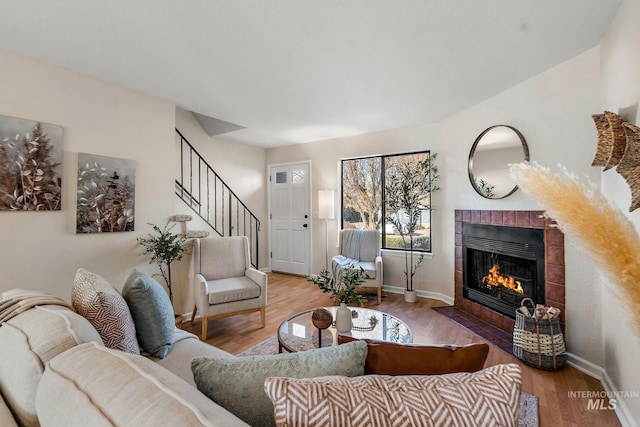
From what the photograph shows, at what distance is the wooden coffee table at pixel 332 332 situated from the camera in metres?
1.81

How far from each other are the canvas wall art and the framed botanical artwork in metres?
0.16

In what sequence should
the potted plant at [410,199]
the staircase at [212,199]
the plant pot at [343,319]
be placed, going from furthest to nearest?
the staircase at [212,199], the potted plant at [410,199], the plant pot at [343,319]

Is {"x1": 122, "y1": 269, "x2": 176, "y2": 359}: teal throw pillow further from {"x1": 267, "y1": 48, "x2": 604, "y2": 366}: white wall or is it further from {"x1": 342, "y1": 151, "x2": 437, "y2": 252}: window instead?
{"x1": 342, "y1": 151, "x2": 437, "y2": 252}: window

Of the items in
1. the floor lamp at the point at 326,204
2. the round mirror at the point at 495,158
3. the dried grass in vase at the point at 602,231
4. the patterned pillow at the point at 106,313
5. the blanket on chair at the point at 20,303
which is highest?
the round mirror at the point at 495,158

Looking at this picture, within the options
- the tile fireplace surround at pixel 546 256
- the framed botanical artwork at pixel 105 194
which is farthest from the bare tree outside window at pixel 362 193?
the framed botanical artwork at pixel 105 194

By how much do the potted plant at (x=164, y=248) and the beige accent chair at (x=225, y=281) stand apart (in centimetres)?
22

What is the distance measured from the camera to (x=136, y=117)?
2.66m

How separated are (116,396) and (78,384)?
0.44 ft

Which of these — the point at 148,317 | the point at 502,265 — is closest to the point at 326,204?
the point at 502,265

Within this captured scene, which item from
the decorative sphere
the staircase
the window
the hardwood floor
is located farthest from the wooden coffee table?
the staircase

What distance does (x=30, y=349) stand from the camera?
780 millimetres

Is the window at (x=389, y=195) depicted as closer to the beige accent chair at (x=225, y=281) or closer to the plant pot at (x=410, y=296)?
the plant pot at (x=410, y=296)

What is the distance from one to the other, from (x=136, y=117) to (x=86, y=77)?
1.46 ft

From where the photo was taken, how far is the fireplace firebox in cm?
244
